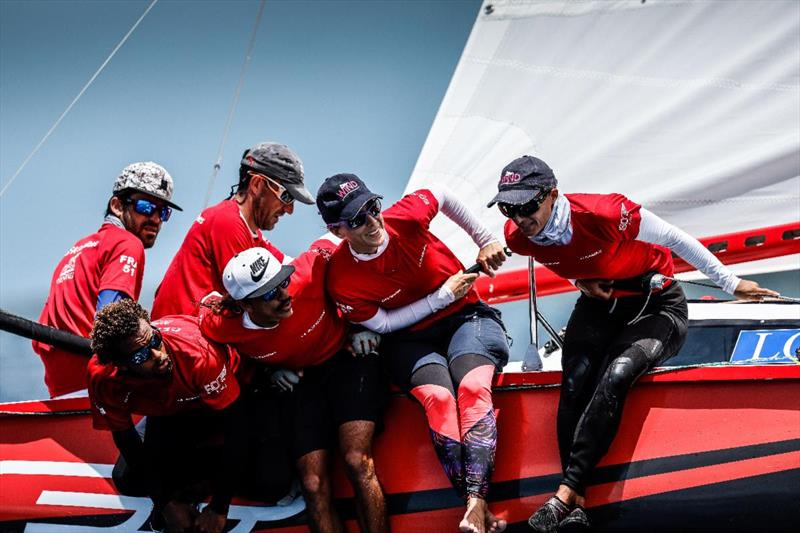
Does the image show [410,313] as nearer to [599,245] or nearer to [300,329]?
[300,329]

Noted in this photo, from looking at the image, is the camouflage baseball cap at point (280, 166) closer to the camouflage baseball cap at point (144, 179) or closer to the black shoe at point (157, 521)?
the camouflage baseball cap at point (144, 179)

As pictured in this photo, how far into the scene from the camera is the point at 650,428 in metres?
3.44

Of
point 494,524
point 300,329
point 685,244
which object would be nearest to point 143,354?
point 300,329

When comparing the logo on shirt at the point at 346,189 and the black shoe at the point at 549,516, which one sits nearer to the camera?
the black shoe at the point at 549,516

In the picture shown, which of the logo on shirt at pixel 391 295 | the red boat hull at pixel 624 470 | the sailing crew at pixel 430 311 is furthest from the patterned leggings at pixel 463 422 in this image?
the logo on shirt at pixel 391 295

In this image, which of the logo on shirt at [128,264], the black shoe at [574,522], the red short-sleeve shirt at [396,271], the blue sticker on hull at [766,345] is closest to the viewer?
the black shoe at [574,522]

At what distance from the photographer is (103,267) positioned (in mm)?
3857

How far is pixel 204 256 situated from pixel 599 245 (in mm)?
1248

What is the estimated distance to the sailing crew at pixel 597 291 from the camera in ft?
11.1

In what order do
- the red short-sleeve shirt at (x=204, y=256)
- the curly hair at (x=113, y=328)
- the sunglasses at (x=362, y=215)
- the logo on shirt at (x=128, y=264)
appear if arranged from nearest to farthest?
the curly hair at (x=113, y=328)
the sunglasses at (x=362, y=215)
the red short-sleeve shirt at (x=204, y=256)
the logo on shirt at (x=128, y=264)

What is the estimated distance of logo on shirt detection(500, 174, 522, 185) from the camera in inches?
133

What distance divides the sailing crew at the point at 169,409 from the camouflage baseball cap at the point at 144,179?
0.63 meters

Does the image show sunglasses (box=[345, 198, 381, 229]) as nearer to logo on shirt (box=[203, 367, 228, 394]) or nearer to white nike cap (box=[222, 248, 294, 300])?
white nike cap (box=[222, 248, 294, 300])

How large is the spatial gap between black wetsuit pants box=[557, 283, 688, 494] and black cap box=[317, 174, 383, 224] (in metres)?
0.79
